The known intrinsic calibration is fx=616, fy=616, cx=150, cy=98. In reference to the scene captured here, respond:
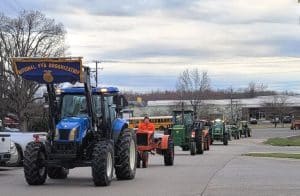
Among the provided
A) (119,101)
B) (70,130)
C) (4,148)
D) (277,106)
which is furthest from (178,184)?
(277,106)

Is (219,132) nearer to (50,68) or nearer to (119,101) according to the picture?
(119,101)

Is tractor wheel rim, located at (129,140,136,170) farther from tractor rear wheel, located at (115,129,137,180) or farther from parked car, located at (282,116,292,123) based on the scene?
parked car, located at (282,116,292,123)

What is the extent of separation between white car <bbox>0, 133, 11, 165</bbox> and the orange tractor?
16.2 feet

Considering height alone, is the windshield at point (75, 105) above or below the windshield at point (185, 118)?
above

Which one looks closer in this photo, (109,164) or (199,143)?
(109,164)

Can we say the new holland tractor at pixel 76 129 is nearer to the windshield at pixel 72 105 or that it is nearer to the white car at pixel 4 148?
the windshield at pixel 72 105

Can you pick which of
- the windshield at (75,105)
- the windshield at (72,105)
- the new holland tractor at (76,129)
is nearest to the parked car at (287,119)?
the new holland tractor at (76,129)

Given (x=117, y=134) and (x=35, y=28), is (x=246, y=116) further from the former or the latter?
(x=117, y=134)

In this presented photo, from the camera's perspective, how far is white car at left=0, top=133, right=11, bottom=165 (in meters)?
21.3

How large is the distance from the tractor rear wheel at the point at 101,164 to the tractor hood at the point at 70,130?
1.92 feet

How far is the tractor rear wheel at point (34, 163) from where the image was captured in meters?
16.4

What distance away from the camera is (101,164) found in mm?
15867

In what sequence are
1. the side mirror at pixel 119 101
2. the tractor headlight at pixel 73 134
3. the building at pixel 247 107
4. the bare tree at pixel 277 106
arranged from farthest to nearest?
the bare tree at pixel 277 106
the building at pixel 247 107
the side mirror at pixel 119 101
the tractor headlight at pixel 73 134

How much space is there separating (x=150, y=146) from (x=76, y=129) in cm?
787
